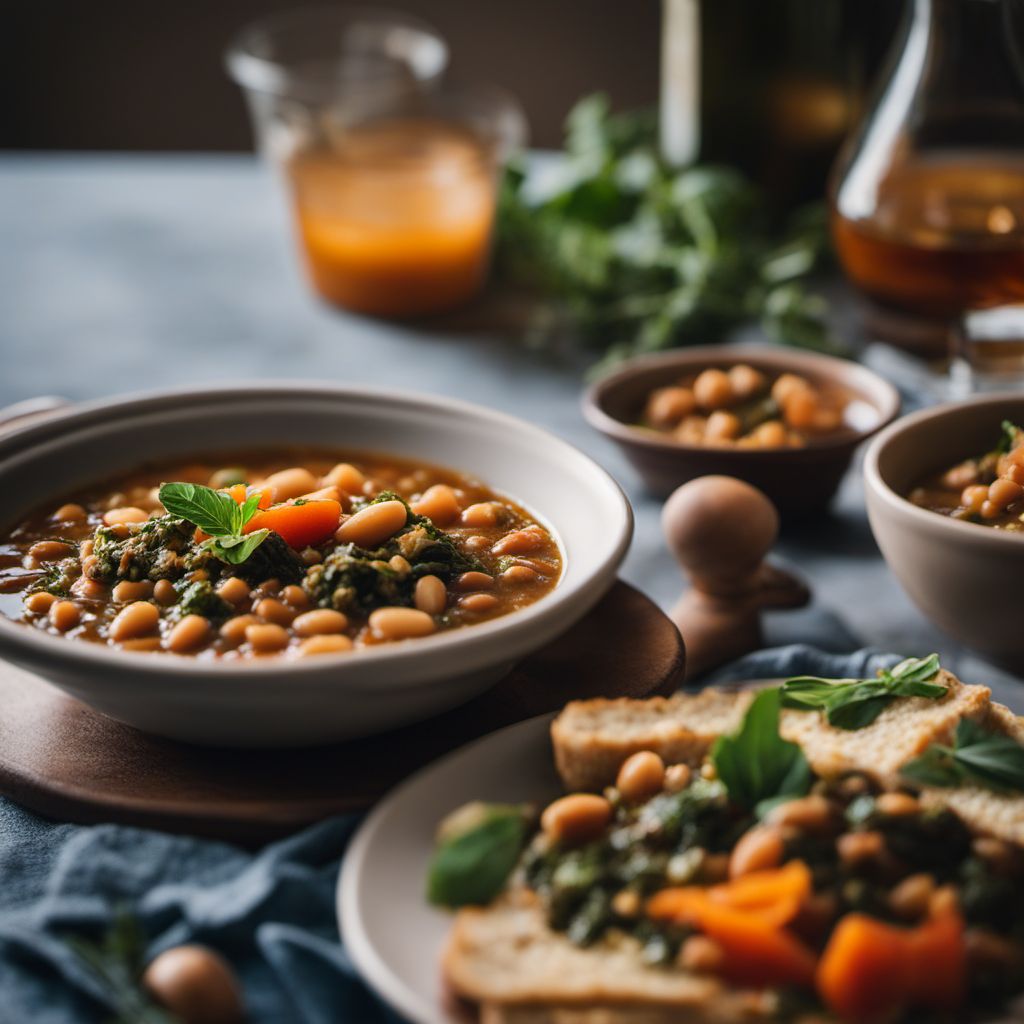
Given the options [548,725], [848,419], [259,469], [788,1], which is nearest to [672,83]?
[788,1]

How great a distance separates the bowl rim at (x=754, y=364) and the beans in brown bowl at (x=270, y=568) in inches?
24.8

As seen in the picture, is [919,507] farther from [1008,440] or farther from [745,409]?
[745,409]

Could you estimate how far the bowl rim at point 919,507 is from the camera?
6.89 feet

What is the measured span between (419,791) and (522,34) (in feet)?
22.7

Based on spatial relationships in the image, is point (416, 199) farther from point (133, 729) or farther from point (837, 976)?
point (837, 976)

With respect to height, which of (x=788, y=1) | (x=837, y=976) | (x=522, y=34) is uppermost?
(x=788, y=1)

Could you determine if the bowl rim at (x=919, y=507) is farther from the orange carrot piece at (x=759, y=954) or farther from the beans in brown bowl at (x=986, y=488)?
the orange carrot piece at (x=759, y=954)

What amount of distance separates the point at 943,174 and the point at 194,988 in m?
2.80

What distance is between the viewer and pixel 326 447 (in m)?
2.64

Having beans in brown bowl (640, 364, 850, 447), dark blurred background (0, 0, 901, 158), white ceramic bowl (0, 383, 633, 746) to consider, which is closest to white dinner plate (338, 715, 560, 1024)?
white ceramic bowl (0, 383, 633, 746)

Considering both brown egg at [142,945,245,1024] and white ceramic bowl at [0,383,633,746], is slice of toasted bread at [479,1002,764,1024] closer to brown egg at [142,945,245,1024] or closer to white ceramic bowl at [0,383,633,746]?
brown egg at [142,945,245,1024]

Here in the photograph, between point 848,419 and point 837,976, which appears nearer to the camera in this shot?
point 837,976

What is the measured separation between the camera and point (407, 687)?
182 centimetres

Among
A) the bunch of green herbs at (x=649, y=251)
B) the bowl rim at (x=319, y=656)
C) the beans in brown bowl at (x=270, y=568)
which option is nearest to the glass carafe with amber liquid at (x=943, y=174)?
the bunch of green herbs at (x=649, y=251)
